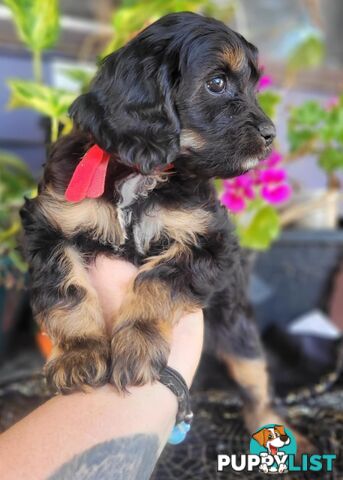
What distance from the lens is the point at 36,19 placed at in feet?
8.17

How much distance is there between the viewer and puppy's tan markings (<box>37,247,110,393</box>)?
4.42ft

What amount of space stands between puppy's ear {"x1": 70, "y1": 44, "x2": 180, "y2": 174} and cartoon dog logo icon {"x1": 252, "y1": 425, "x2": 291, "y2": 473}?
1031 millimetres

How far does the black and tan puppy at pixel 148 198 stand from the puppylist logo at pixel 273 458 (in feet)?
1.89

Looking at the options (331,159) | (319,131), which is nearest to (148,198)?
(319,131)

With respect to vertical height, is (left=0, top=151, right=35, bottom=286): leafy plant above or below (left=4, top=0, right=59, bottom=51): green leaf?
below

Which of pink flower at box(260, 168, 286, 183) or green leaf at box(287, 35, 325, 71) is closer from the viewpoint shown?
pink flower at box(260, 168, 286, 183)

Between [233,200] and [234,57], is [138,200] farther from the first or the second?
[233,200]

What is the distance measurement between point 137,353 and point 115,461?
0.30m

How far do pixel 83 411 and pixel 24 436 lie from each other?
0.49ft

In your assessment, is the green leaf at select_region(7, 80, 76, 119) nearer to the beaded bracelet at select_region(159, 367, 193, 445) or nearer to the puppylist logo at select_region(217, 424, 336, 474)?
the beaded bracelet at select_region(159, 367, 193, 445)

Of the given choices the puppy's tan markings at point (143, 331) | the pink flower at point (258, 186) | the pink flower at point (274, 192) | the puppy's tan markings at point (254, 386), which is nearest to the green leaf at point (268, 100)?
the pink flower at point (258, 186)

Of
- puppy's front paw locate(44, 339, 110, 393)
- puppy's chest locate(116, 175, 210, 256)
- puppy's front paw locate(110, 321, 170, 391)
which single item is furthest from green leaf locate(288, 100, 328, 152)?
puppy's front paw locate(44, 339, 110, 393)

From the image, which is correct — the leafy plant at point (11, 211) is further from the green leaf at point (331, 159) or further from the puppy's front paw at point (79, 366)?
the green leaf at point (331, 159)

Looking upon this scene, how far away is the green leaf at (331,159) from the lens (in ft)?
10.1
